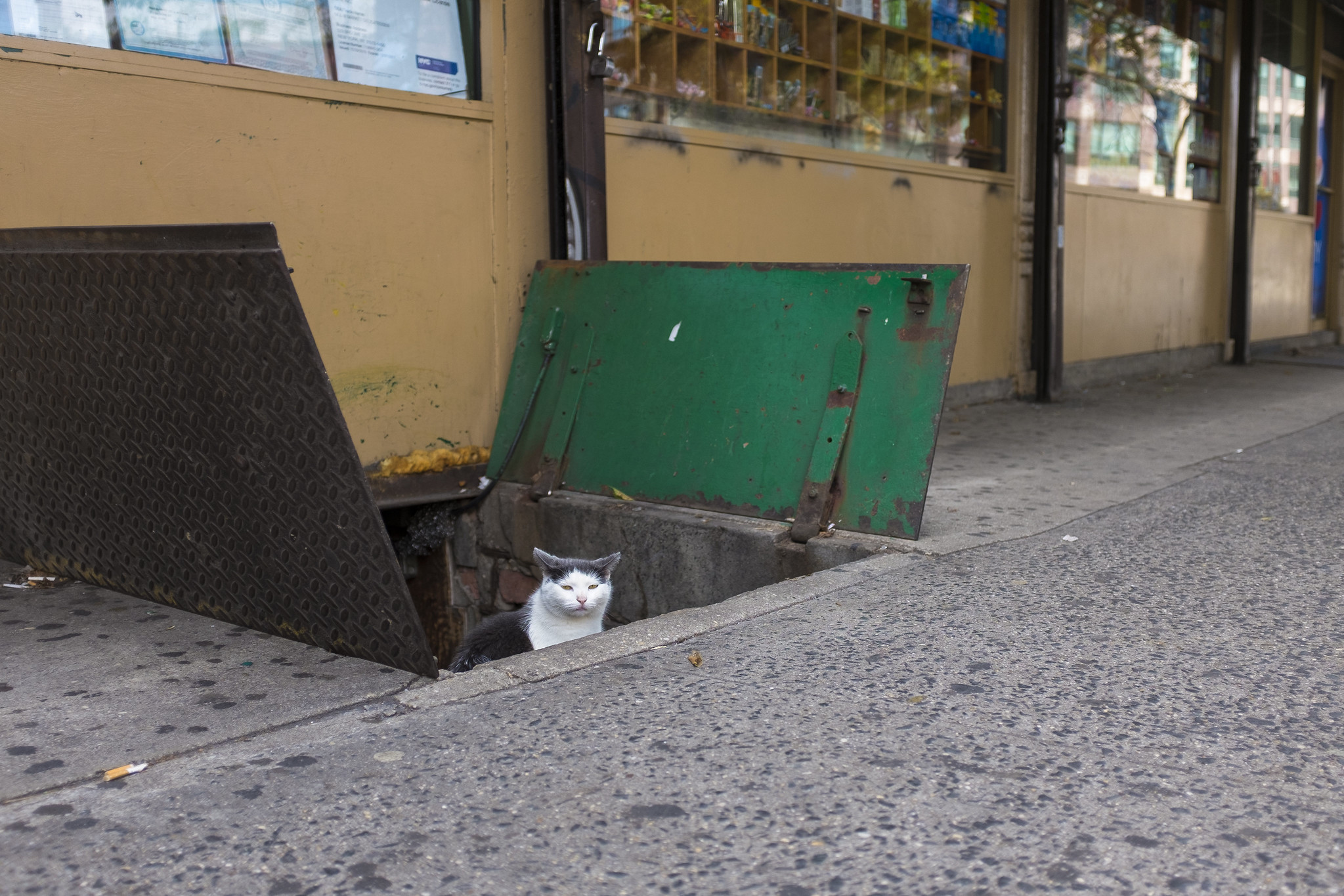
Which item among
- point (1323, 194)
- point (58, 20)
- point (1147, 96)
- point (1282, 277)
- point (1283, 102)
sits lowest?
point (1282, 277)

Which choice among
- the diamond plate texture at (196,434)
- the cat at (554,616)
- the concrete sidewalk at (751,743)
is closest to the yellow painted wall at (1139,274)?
the concrete sidewalk at (751,743)

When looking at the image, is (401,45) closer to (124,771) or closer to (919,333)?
(919,333)

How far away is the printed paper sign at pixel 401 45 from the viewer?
445 cm

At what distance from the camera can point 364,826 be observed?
1.82 meters

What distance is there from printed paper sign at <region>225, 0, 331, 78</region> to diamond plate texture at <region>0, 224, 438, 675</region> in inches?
64.7

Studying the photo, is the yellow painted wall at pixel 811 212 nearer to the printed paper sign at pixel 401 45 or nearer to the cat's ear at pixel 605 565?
the printed paper sign at pixel 401 45

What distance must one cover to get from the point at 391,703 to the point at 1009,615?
158 cm

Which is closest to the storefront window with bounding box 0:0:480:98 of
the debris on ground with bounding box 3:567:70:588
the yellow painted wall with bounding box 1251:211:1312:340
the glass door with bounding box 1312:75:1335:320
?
the debris on ground with bounding box 3:567:70:588

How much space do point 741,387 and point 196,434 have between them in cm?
204

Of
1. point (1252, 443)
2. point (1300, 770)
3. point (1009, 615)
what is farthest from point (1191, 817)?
point (1252, 443)

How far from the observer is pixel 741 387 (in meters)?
4.16

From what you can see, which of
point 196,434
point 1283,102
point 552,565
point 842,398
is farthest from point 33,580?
point 1283,102

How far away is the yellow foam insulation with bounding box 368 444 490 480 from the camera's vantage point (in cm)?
463

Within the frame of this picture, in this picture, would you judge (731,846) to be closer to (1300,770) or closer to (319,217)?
(1300,770)
